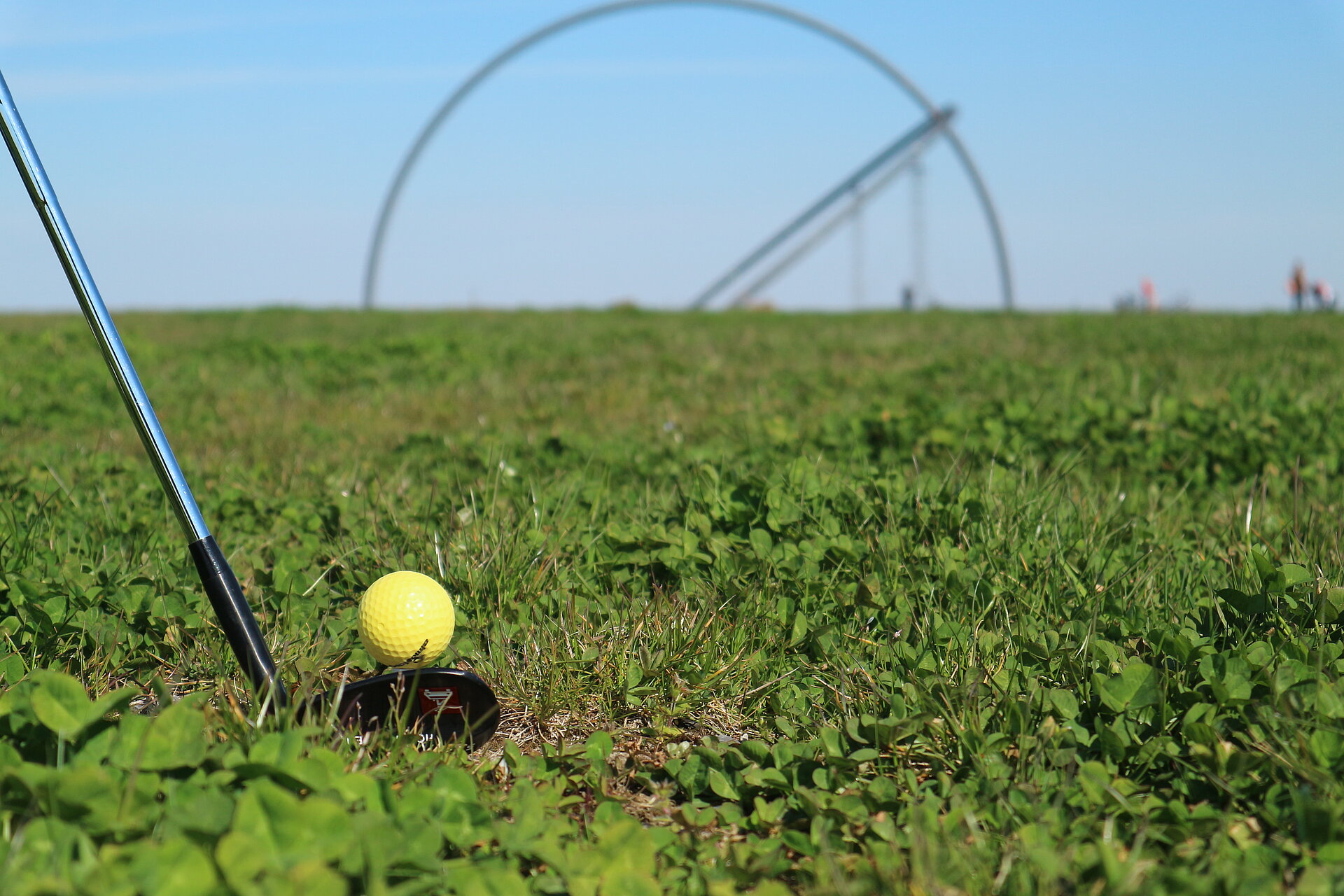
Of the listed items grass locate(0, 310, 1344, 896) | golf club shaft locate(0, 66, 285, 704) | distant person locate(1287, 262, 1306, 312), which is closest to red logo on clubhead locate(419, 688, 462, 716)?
grass locate(0, 310, 1344, 896)

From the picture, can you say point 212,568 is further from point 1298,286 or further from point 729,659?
point 1298,286

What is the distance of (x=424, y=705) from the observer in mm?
2346

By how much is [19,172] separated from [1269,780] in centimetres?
294

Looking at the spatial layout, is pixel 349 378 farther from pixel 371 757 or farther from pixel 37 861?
pixel 37 861

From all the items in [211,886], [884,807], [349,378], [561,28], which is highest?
[561,28]

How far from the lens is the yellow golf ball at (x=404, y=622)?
243 centimetres

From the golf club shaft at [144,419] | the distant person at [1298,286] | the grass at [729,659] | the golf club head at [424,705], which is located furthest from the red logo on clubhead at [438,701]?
the distant person at [1298,286]

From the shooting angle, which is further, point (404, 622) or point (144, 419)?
point (404, 622)

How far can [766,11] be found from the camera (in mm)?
30234

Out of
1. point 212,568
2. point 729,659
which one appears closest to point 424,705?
point 212,568

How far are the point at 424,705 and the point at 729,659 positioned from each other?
2.69ft

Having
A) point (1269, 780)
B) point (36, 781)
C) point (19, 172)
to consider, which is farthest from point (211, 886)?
point (1269, 780)

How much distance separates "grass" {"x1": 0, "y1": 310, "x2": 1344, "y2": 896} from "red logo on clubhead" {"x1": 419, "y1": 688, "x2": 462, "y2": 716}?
0.41 ft

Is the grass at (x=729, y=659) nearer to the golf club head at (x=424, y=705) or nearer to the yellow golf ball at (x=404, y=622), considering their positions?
the golf club head at (x=424, y=705)
